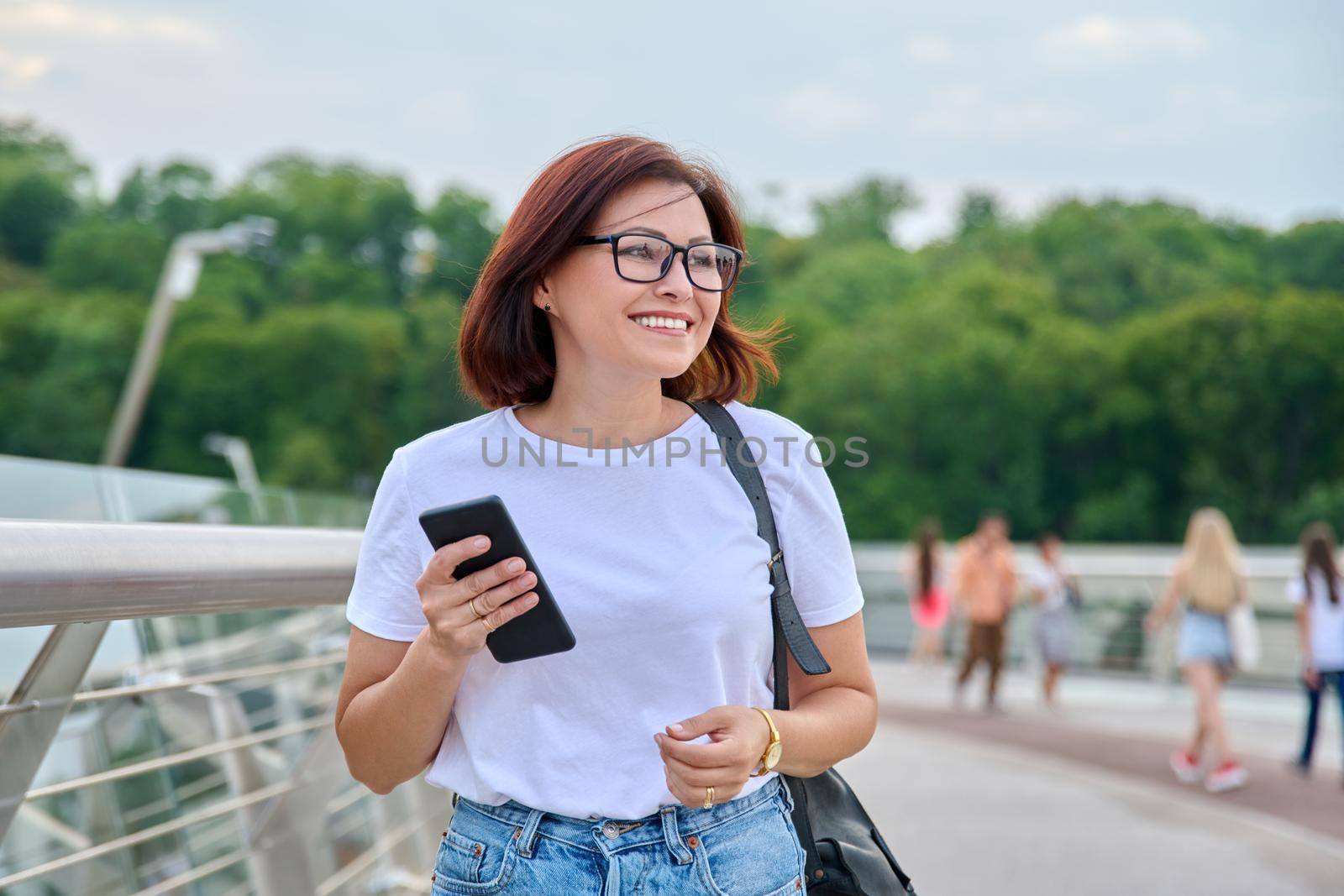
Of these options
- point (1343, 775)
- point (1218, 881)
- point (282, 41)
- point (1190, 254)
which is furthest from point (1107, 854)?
point (282, 41)

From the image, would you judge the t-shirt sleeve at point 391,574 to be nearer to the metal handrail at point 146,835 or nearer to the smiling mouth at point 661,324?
the smiling mouth at point 661,324

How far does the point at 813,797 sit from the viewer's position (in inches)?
82.1

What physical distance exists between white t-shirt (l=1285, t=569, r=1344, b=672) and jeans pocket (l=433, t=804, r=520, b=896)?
8.43 meters

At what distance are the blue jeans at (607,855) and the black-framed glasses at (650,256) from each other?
0.73 m

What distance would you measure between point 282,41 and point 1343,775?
115m

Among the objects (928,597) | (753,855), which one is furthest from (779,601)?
(928,597)

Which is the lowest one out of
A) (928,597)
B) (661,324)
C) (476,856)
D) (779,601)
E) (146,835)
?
(928,597)

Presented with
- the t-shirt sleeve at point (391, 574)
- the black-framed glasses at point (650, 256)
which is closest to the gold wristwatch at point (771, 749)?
the t-shirt sleeve at point (391, 574)

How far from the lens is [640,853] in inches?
72.3

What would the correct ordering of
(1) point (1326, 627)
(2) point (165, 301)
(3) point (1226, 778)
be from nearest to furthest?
1. (3) point (1226, 778)
2. (1) point (1326, 627)
3. (2) point (165, 301)

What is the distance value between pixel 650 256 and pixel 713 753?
70cm

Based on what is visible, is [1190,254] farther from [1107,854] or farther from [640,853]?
[640,853]

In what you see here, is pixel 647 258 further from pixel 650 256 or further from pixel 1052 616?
pixel 1052 616

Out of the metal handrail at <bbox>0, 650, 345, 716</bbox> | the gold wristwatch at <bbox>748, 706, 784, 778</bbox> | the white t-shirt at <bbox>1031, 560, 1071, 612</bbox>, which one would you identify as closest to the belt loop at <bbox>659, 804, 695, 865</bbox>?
the gold wristwatch at <bbox>748, 706, 784, 778</bbox>
